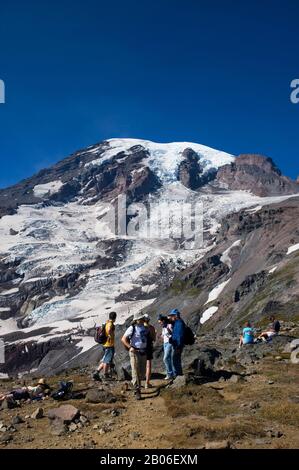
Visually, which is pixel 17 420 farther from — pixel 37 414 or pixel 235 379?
pixel 235 379

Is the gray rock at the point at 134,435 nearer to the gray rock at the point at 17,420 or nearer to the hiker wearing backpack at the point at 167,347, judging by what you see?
the gray rock at the point at 17,420

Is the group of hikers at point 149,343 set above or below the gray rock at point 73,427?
above

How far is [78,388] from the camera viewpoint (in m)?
20.6

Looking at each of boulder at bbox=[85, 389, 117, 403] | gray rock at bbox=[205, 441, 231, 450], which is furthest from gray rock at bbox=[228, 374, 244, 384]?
gray rock at bbox=[205, 441, 231, 450]

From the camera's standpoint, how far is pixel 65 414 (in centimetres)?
1481

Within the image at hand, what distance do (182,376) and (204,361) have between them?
370cm

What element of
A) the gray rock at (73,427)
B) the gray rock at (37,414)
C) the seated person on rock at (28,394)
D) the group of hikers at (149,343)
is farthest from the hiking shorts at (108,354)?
the gray rock at (73,427)

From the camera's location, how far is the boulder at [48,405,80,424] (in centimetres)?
1453

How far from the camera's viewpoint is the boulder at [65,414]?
572 inches

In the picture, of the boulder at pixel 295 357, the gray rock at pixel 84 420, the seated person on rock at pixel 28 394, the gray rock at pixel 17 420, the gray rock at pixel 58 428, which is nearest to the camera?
the gray rock at pixel 58 428

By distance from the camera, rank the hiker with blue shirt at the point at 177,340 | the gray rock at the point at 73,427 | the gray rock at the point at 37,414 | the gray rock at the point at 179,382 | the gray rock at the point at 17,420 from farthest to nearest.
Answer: the hiker with blue shirt at the point at 177,340 → the gray rock at the point at 179,382 → the gray rock at the point at 37,414 → the gray rock at the point at 17,420 → the gray rock at the point at 73,427

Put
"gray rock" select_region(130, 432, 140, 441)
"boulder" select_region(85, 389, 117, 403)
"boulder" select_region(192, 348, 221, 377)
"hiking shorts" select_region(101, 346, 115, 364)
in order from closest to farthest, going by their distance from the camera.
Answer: "gray rock" select_region(130, 432, 140, 441)
"boulder" select_region(85, 389, 117, 403)
"boulder" select_region(192, 348, 221, 377)
"hiking shorts" select_region(101, 346, 115, 364)

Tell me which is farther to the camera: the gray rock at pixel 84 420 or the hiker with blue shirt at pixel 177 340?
the hiker with blue shirt at pixel 177 340

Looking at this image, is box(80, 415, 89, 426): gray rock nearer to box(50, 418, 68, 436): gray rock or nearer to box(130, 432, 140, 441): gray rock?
box(50, 418, 68, 436): gray rock
